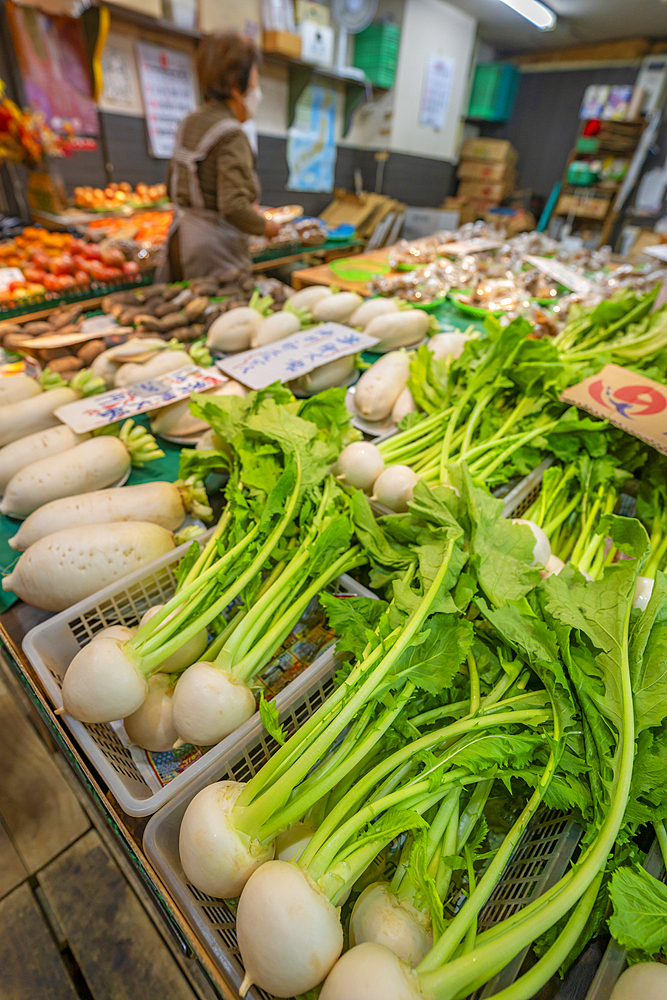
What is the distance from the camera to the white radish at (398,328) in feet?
7.38

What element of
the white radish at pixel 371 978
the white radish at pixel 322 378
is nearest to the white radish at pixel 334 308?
the white radish at pixel 322 378

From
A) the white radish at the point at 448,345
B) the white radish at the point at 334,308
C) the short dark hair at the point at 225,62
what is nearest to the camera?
the white radish at the point at 448,345

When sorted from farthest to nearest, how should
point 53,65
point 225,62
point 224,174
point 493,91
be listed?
1. point 493,91
2. point 53,65
3. point 224,174
4. point 225,62

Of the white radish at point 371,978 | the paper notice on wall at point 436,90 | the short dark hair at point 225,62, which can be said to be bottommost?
the white radish at point 371,978

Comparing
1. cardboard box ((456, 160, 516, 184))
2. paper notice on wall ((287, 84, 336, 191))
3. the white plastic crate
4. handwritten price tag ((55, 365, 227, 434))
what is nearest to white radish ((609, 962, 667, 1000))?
the white plastic crate

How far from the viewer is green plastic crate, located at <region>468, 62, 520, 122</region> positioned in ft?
25.1

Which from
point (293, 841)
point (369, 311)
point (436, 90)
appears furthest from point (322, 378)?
point (436, 90)

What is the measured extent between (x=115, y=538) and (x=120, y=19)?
5.03 m

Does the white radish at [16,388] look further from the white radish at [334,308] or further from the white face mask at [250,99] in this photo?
the white face mask at [250,99]

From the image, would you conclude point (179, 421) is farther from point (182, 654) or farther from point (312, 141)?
point (312, 141)

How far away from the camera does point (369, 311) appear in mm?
2408

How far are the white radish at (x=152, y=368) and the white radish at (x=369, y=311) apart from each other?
0.87m

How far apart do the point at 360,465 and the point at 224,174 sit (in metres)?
2.47

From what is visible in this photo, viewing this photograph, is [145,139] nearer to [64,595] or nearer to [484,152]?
[64,595]
